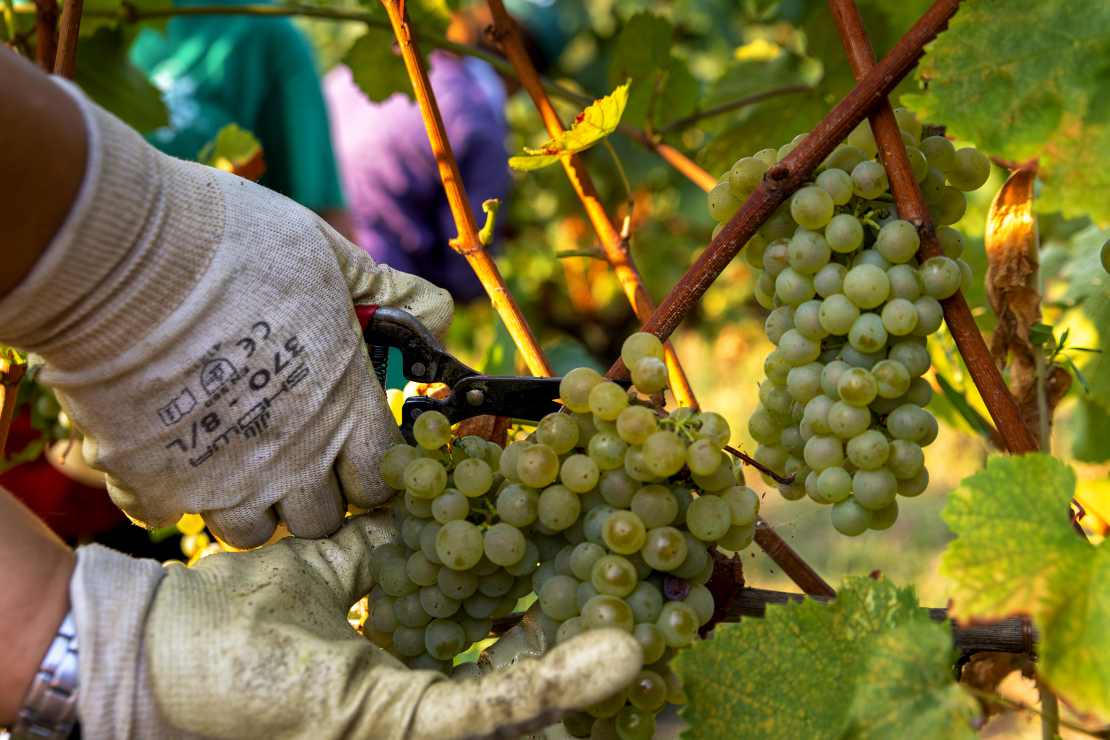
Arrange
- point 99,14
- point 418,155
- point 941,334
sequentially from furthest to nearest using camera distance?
point 418,155
point 99,14
point 941,334

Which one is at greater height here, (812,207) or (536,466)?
(812,207)

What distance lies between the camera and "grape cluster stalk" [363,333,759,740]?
24.8 inches

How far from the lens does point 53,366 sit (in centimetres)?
66

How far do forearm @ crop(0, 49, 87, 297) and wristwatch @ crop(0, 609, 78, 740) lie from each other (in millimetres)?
267

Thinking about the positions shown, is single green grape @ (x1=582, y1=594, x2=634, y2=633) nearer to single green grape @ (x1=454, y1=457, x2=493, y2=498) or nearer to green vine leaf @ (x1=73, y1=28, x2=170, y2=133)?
single green grape @ (x1=454, y1=457, x2=493, y2=498)

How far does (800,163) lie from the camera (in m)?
0.69

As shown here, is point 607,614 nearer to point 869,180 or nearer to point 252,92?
point 869,180

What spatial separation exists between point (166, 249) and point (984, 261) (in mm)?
1154

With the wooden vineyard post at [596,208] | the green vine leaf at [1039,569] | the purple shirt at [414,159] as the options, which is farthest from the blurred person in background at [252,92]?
the green vine leaf at [1039,569]

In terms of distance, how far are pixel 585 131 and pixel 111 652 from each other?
64cm

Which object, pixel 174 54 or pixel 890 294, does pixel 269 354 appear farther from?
pixel 174 54

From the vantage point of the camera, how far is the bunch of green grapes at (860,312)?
25.6 inches

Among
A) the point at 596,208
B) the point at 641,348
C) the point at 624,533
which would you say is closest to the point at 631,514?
the point at 624,533

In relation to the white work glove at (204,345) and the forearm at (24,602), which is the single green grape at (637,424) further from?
the forearm at (24,602)
